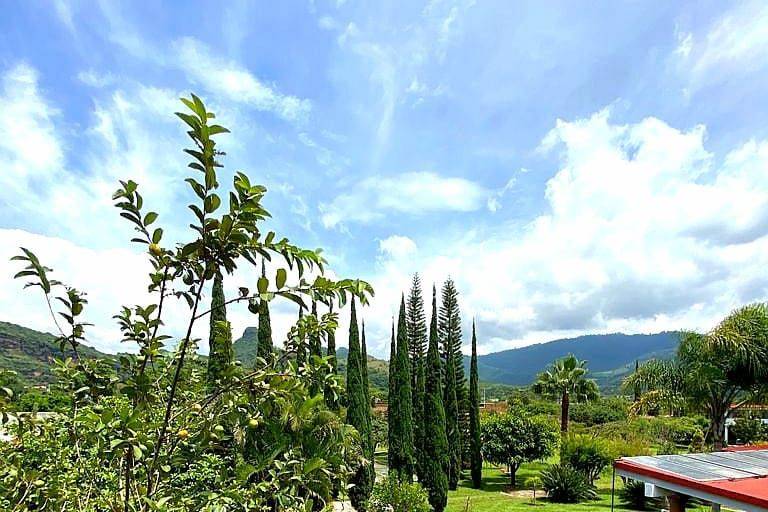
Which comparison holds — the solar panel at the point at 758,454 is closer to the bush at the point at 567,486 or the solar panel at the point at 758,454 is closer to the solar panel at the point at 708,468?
the solar panel at the point at 708,468

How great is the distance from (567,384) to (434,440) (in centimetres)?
786

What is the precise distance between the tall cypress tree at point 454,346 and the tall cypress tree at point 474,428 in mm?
637

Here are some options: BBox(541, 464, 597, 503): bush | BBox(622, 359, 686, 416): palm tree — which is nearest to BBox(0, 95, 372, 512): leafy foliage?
BBox(622, 359, 686, 416): palm tree

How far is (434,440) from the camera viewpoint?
15039 mm

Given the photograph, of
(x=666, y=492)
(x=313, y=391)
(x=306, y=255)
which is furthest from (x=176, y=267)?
(x=666, y=492)

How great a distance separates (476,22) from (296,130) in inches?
93.1

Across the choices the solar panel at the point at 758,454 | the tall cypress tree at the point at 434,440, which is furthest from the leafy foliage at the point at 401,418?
the solar panel at the point at 758,454

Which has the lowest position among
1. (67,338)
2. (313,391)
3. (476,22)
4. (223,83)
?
(313,391)

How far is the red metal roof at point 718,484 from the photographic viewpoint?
120 inches

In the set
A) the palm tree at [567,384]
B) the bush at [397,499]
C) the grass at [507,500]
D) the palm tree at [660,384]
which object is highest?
the palm tree at [660,384]

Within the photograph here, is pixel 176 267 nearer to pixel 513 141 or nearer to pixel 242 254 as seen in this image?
pixel 242 254

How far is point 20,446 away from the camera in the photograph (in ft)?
6.47

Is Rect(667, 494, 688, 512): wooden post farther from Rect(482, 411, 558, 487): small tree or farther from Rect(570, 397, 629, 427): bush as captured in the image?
Rect(570, 397, 629, 427): bush

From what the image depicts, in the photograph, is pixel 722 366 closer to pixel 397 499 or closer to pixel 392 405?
pixel 397 499
